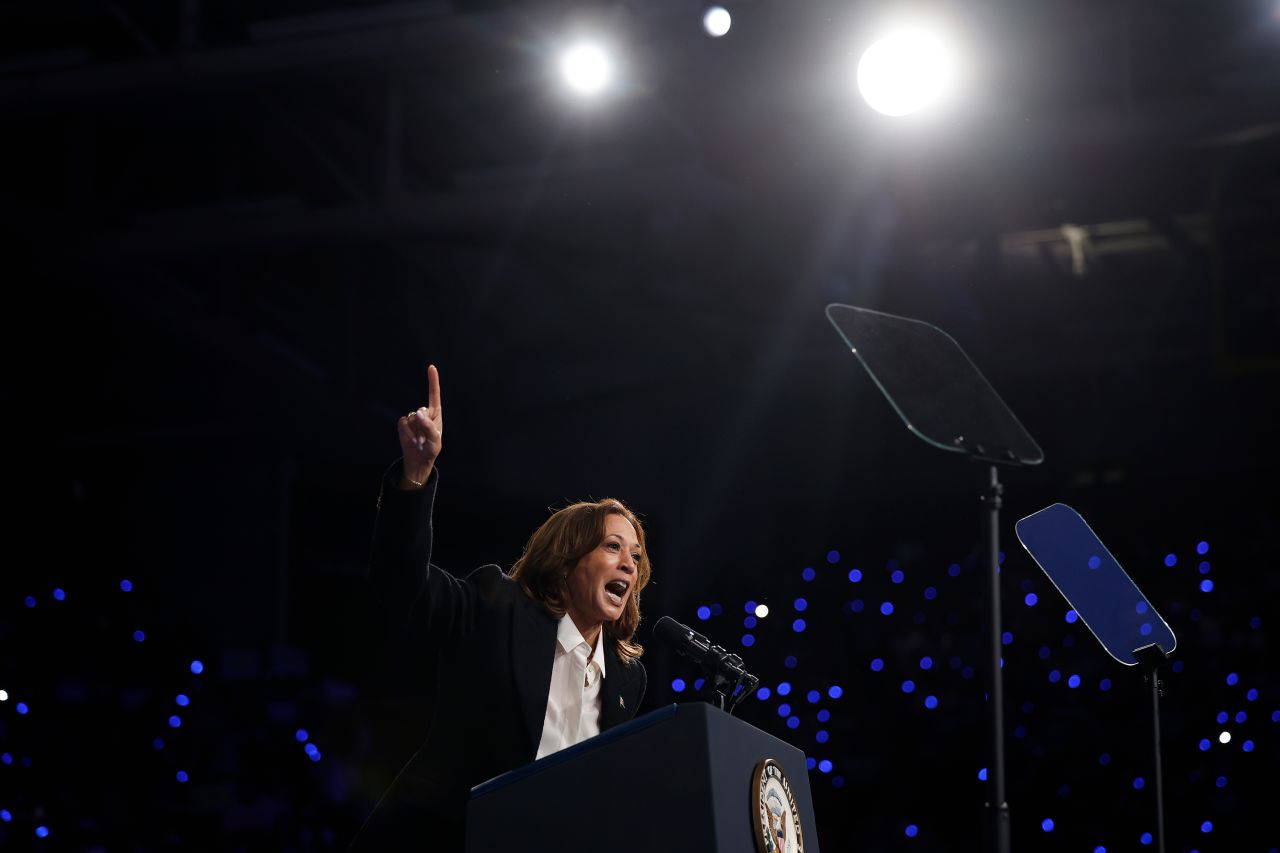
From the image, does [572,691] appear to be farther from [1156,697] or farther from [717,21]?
[717,21]

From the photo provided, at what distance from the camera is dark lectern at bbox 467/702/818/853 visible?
174cm

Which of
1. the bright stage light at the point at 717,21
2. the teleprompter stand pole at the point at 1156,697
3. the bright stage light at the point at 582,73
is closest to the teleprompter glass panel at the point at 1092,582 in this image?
the teleprompter stand pole at the point at 1156,697

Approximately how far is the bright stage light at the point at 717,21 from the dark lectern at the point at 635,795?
1879 mm

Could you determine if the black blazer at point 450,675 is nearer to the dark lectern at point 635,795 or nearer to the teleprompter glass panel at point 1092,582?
the dark lectern at point 635,795

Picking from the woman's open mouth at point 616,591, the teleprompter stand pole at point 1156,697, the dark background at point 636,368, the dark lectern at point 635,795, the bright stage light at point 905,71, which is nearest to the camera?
the dark lectern at point 635,795

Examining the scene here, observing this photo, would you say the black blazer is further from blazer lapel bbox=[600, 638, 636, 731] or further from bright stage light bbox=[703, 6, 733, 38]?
bright stage light bbox=[703, 6, 733, 38]

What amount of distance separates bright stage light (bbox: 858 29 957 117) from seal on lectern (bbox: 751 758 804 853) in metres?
1.77

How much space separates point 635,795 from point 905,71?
2025 mm

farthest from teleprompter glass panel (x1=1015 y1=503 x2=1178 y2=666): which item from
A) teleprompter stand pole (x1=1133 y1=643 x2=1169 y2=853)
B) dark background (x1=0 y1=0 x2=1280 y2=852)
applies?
dark background (x1=0 y1=0 x2=1280 y2=852)

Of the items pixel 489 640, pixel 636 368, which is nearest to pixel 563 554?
pixel 489 640

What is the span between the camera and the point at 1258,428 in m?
8.33

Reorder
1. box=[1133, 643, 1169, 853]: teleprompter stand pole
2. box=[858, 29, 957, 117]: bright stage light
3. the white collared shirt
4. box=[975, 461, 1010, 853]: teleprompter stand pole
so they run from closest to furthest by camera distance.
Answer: box=[975, 461, 1010, 853]: teleprompter stand pole → box=[1133, 643, 1169, 853]: teleprompter stand pole → the white collared shirt → box=[858, 29, 957, 117]: bright stage light

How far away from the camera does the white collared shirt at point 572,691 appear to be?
7.47 feet

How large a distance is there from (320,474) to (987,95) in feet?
23.5
